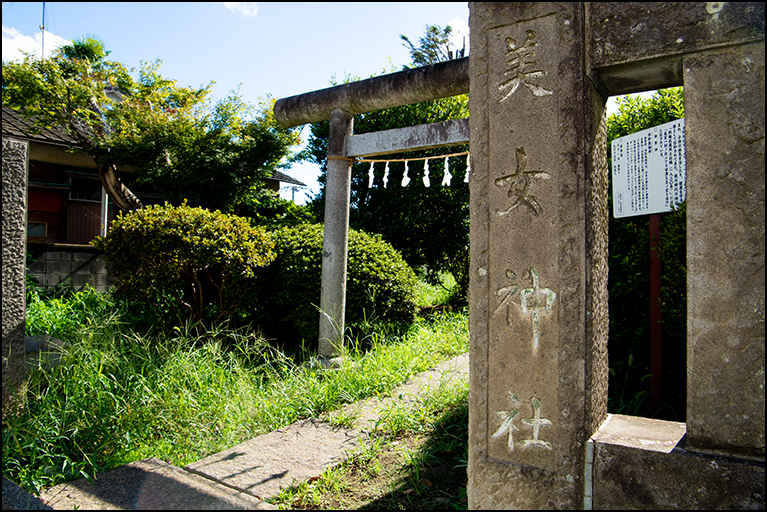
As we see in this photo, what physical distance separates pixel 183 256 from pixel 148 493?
302 centimetres

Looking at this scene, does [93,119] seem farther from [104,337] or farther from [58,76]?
[104,337]

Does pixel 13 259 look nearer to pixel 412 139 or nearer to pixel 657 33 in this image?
pixel 412 139

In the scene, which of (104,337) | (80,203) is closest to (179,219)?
(104,337)

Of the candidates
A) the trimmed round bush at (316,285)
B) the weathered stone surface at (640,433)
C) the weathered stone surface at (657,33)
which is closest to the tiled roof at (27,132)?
the trimmed round bush at (316,285)

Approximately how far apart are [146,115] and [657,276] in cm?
883

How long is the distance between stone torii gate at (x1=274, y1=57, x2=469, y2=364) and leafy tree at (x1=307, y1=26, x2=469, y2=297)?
2.93 metres

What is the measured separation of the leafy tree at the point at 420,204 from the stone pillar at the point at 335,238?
9.73 feet

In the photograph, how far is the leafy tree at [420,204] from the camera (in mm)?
7551

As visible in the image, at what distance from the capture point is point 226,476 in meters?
2.58

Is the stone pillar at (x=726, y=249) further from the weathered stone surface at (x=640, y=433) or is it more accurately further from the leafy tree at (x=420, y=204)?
the leafy tree at (x=420, y=204)

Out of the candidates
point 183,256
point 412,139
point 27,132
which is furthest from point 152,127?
point 412,139

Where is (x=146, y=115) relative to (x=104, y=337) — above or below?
above

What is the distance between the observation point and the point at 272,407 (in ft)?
11.8

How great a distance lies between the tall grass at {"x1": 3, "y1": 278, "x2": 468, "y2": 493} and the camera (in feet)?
9.25
